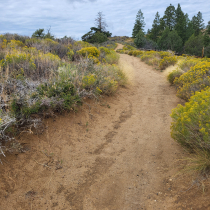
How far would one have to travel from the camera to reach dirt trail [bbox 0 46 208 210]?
2811mm

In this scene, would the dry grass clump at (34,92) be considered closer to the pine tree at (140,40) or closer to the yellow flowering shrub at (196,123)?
the yellow flowering shrub at (196,123)

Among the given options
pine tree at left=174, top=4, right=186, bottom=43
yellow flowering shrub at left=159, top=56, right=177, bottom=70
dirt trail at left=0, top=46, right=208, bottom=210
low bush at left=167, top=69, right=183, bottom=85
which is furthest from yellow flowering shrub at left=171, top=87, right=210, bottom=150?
pine tree at left=174, top=4, right=186, bottom=43

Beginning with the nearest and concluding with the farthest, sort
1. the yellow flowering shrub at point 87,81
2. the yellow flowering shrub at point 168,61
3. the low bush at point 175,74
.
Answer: the yellow flowering shrub at point 87,81 → the low bush at point 175,74 → the yellow flowering shrub at point 168,61

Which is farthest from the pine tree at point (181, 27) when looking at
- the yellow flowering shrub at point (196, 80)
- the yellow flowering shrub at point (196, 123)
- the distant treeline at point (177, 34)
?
the yellow flowering shrub at point (196, 123)

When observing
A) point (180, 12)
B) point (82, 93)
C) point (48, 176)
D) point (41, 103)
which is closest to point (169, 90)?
point (82, 93)

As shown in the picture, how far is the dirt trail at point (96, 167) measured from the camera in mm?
2811

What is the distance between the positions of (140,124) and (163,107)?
5.54 ft

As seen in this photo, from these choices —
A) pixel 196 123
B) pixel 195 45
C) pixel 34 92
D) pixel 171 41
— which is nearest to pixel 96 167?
pixel 196 123

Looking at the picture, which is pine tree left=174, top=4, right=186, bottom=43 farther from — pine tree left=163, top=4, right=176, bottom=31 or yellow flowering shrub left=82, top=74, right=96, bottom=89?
yellow flowering shrub left=82, top=74, right=96, bottom=89

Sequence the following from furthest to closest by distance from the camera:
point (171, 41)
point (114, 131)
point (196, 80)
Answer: point (171, 41)
point (196, 80)
point (114, 131)

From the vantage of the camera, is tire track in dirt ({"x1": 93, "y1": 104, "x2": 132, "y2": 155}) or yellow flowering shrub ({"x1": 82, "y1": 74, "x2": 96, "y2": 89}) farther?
yellow flowering shrub ({"x1": 82, "y1": 74, "x2": 96, "y2": 89})

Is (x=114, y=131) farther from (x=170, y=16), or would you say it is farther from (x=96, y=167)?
(x=170, y=16)

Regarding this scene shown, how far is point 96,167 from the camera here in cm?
360

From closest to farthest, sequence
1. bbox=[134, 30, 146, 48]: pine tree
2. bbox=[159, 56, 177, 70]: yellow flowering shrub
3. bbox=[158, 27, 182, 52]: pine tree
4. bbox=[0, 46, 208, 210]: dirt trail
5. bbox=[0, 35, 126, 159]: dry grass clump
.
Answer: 1. bbox=[0, 46, 208, 210]: dirt trail
2. bbox=[0, 35, 126, 159]: dry grass clump
3. bbox=[159, 56, 177, 70]: yellow flowering shrub
4. bbox=[158, 27, 182, 52]: pine tree
5. bbox=[134, 30, 146, 48]: pine tree
